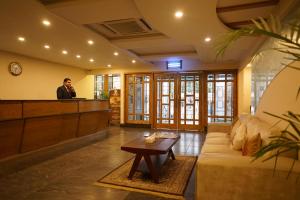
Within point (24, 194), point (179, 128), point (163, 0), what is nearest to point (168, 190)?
point (24, 194)

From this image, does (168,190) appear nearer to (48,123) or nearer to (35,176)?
(35,176)

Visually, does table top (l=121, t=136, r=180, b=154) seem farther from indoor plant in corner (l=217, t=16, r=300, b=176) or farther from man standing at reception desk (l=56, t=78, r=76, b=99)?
man standing at reception desk (l=56, t=78, r=76, b=99)

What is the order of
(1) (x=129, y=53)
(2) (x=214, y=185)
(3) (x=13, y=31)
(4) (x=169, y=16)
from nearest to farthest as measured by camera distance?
1. (2) (x=214, y=185)
2. (4) (x=169, y=16)
3. (3) (x=13, y=31)
4. (1) (x=129, y=53)

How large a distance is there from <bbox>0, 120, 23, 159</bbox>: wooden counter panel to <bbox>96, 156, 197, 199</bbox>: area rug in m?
1.78

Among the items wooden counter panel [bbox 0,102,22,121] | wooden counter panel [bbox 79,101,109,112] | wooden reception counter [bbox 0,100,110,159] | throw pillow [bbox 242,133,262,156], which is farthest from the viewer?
wooden counter panel [bbox 79,101,109,112]

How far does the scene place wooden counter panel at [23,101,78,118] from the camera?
3785 mm

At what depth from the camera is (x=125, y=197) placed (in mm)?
2480

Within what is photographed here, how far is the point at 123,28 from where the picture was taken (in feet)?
13.5

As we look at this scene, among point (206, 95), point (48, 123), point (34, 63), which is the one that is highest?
point (34, 63)

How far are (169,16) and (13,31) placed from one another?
3030 mm

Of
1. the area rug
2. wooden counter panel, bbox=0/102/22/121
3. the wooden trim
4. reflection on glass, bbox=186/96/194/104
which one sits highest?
the wooden trim

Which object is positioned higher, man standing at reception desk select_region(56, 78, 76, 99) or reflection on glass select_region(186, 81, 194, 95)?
reflection on glass select_region(186, 81, 194, 95)

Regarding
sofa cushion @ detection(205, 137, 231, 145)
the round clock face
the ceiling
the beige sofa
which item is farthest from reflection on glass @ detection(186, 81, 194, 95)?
the beige sofa

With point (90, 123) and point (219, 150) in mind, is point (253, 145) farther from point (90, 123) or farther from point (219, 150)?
point (90, 123)
